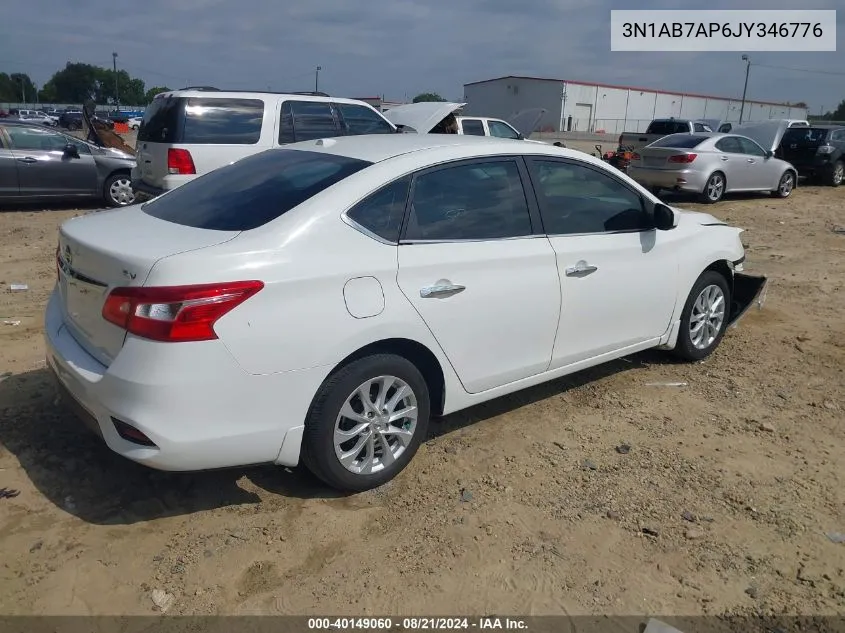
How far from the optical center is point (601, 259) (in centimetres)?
409

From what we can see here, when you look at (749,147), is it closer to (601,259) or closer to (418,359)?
(601,259)

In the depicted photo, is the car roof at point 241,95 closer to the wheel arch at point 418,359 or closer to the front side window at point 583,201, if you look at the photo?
the front side window at point 583,201

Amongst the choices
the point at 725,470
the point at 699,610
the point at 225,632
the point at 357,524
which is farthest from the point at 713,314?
the point at 225,632

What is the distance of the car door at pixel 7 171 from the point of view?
10.9 meters

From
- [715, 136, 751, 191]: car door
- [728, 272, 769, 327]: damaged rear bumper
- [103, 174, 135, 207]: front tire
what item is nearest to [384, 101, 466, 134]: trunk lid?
[103, 174, 135, 207]: front tire

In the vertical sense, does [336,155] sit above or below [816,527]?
above

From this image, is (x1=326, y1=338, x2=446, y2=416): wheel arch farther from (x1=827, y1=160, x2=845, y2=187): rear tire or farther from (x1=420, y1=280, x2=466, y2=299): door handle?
(x1=827, y1=160, x2=845, y2=187): rear tire

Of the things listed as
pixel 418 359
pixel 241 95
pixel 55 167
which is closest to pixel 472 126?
pixel 241 95

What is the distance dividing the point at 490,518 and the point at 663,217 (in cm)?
233

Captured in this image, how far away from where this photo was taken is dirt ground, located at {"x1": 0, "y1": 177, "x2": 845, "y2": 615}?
2.72 m

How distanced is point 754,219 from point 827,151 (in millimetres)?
7615

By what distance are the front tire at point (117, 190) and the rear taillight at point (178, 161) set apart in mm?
4029

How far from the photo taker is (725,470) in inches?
145

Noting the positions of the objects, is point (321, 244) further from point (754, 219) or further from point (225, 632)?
point (754, 219)
